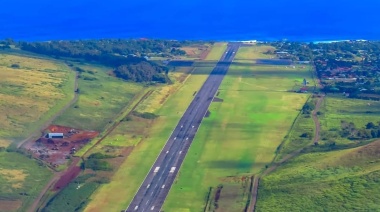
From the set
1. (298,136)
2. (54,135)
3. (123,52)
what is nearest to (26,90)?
(54,135)

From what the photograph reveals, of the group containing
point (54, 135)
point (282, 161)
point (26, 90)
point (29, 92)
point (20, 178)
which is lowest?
point (20, 178)

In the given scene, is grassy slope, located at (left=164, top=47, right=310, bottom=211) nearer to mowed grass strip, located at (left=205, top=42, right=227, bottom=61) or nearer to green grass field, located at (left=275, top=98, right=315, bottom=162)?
green grass field, located at (left=275, top=98, right=315, bottom=162)

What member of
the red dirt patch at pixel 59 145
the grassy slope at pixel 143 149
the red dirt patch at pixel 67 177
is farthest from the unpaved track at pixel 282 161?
the red dirt patch at pixel 59 145

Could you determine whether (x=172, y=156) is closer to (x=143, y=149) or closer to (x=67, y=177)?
(x=143, y=149)

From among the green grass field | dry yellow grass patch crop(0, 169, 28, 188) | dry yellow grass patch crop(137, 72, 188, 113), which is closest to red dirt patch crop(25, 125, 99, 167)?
dry yellow grass patch crop(0, 169, 28, 188)

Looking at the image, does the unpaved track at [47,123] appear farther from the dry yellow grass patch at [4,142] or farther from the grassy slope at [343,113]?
the grassy slope at [343,113]
